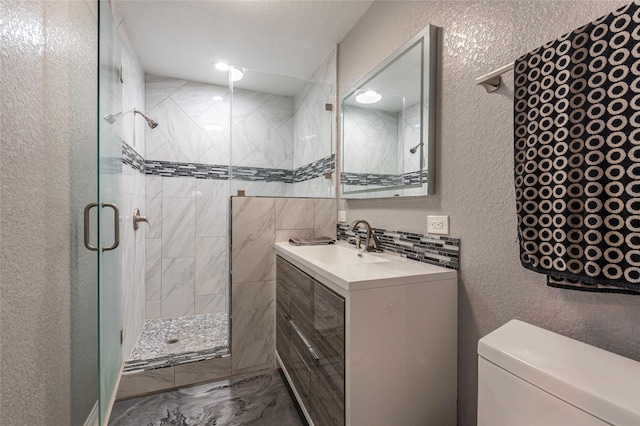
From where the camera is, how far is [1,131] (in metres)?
0.80

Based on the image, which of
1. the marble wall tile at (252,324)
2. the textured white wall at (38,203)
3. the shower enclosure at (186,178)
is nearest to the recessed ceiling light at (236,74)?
the shower enclosure at (186,178)

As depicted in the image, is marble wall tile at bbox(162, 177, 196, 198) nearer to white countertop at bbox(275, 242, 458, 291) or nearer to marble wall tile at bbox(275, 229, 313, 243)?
marble wall tile at bbox(275, 229, 313, 243)

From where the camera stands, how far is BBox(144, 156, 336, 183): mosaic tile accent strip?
97.1 inches

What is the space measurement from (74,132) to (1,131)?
0.59 metres

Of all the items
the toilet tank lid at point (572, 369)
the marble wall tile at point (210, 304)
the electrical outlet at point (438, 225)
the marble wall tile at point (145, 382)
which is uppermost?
the electrical outlet at point (438, 225)

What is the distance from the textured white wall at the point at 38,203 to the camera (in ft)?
2.76

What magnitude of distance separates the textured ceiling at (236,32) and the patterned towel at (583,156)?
5.18ft

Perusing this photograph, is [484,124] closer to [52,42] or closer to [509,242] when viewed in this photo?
[509,242]

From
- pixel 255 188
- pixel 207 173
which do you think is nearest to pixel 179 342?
pixel 255 188

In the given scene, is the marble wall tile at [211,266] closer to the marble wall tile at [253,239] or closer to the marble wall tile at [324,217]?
the marble wall tile at [253,239]

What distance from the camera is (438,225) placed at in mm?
1339

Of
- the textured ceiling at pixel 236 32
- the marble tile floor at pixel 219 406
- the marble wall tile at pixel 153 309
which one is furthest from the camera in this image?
the marble wall tile at pixel 153 309

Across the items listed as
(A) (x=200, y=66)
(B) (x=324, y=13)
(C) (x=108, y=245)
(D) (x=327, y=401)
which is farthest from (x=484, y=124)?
(A) (x=200, y=66)

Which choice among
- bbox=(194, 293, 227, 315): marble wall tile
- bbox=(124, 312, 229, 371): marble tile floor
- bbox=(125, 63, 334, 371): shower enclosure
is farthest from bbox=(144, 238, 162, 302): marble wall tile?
bbox=(194, 293, 227, 315): marble wall tile
